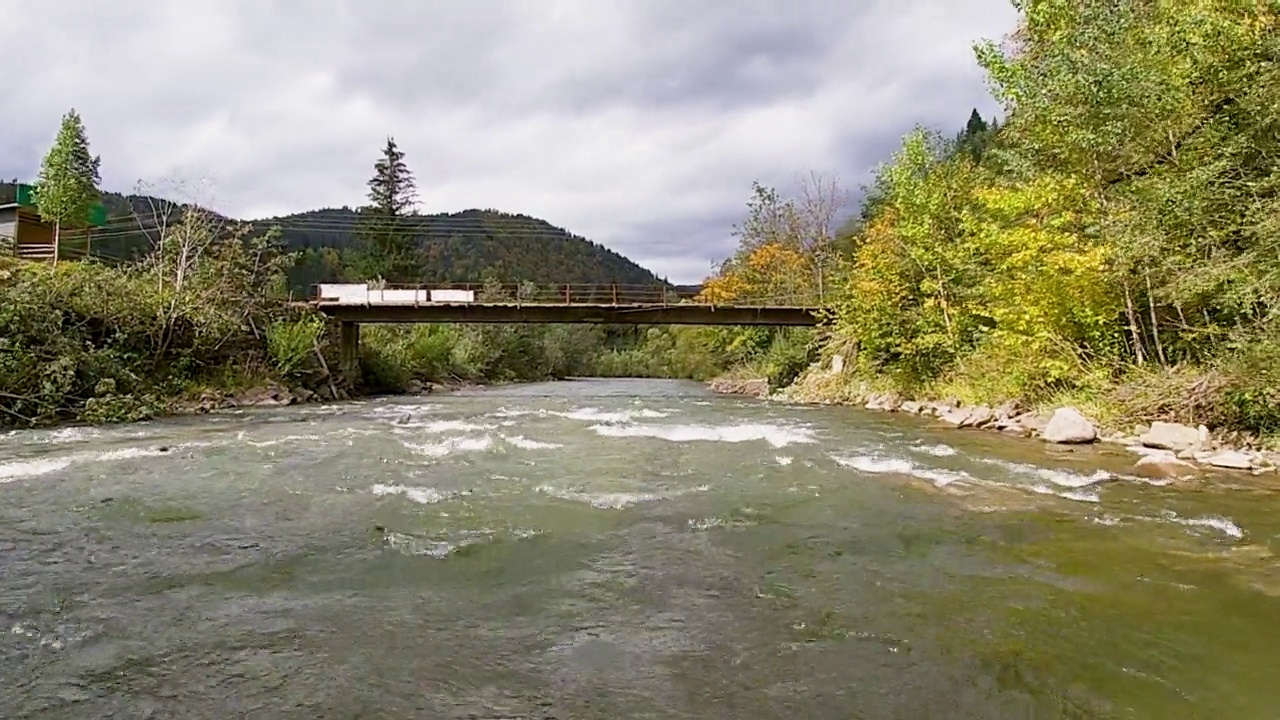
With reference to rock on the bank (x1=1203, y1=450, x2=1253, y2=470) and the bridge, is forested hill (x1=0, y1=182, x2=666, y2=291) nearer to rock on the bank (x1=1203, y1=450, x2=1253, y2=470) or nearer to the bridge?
the bridge

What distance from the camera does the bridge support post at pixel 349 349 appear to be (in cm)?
3182

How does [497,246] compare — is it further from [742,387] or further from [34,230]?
[742,387]

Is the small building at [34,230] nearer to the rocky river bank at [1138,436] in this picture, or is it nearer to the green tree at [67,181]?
the green tree at [67,181]

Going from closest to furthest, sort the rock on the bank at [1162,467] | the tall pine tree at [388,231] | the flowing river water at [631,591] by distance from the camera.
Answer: the flowing river water at [631,591] < the rock on the bank at [1162,467] < the tall pine tree at [388,231]

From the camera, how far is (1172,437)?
11.9m

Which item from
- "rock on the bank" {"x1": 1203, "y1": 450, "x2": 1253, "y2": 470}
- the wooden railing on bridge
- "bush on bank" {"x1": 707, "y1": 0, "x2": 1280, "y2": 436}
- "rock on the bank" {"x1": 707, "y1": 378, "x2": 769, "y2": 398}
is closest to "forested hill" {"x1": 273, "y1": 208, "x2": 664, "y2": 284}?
"rock on the bank" {"x1": 707, "y1": 378, "x2": 769, "y2": 398}

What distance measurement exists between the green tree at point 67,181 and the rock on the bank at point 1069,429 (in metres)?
40.6

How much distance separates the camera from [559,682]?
12.8 ft

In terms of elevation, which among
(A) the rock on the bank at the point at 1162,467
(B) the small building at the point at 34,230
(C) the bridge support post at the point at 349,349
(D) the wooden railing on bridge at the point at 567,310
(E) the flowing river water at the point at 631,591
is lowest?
(E) the flowing river water at the point at 631,591

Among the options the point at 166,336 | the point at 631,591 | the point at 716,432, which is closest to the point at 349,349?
the point at 166,336

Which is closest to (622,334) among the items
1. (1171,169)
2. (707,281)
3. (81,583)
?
(707,281)

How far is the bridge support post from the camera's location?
3182cm

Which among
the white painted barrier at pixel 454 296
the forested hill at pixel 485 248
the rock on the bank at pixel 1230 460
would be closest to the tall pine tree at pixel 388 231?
the forested hill at pixel 485 248

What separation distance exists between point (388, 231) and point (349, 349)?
1005 inches
